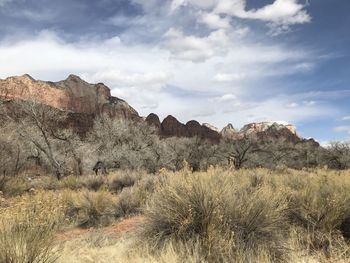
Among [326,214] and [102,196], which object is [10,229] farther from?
[102,196]

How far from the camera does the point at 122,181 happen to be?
20.6 metres

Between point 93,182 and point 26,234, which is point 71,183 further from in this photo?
point 26,234

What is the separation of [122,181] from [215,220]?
14.4 meters

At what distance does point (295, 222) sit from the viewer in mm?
8438

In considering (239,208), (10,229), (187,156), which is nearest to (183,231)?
(239,208)

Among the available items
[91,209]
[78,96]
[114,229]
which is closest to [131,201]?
[91,209]

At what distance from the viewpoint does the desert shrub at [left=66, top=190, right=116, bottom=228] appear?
12922 mm

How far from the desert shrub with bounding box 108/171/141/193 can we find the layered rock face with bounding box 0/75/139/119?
103609 mm

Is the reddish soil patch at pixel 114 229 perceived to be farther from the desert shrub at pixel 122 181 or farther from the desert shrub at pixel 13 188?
the desert shrub at pixel 13 188

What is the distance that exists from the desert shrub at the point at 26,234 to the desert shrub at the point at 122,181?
14267mm

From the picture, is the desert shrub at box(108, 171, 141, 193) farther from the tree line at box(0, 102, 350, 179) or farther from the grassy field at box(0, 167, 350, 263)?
the grassy field at box(0, 167, 350, 263)

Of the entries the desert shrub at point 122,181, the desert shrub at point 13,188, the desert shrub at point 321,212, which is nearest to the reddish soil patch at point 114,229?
the desert shrub at point 321,212

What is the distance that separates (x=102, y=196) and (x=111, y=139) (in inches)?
1557

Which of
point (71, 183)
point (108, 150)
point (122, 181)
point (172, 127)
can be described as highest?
point (172, 127)
